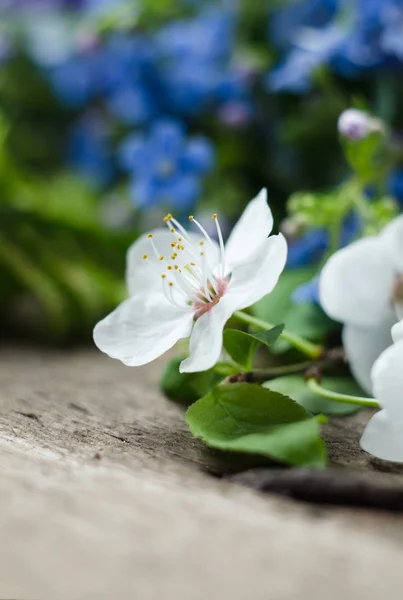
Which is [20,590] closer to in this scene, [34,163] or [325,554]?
[325,554]

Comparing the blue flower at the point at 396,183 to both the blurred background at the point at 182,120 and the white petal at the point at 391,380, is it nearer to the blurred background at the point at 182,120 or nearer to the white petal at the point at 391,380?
the blurred background at the point at 182,120

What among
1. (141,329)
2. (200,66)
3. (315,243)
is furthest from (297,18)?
(141,329)

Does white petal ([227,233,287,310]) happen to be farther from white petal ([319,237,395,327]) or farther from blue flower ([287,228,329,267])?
blue flower ([287,228,329,267])

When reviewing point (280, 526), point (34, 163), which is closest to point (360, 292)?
point (280, 526)

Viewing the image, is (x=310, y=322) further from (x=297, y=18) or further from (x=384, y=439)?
(x=297, y=18)

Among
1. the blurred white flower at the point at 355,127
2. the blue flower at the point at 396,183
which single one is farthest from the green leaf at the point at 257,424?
the blue flower at the point at 396,183

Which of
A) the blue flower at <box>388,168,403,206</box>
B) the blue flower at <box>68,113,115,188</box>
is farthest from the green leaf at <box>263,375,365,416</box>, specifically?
the blue flower at <box>68,113,115,188</box>
